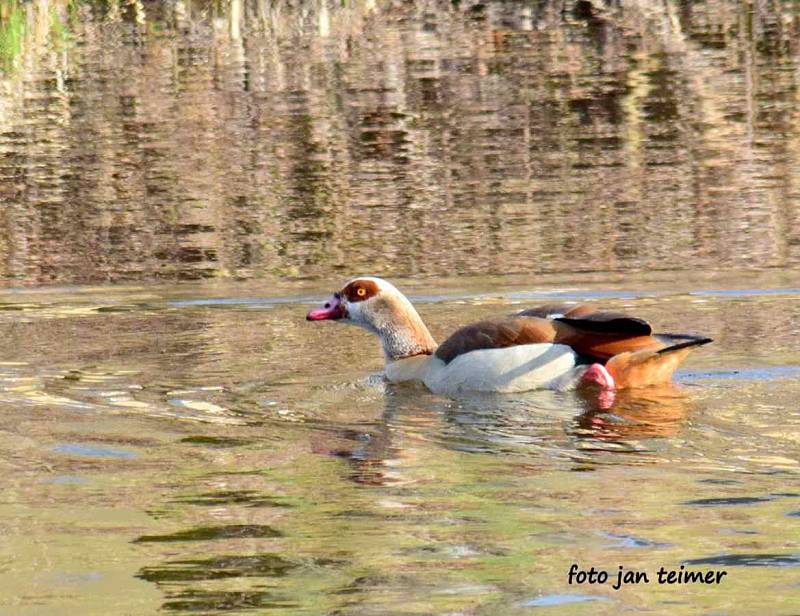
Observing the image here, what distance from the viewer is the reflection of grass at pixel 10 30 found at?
89.2 ft

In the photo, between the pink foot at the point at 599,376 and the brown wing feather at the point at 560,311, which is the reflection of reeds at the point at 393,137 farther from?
the pink foot at the point at 599,376

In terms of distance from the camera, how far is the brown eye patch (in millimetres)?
11570

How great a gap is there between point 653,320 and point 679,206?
14.1ft

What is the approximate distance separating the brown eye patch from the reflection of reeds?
7.22ft

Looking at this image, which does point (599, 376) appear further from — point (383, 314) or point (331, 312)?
point (331, 312)

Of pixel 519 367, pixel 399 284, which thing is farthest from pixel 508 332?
pixel 399 284

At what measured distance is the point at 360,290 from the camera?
38.0ft

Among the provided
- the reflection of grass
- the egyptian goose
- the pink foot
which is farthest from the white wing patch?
the reflection of grass

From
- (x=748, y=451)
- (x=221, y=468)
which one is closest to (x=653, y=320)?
(x=748, y=451)

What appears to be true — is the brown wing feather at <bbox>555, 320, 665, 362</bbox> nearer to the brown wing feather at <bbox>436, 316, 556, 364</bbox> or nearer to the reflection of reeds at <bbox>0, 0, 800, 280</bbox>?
the brown wing feather at <bbox>436, 316, 556, 364</bbox>

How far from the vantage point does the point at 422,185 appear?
57.3 feet

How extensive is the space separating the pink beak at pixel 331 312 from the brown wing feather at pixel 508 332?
1297 mm

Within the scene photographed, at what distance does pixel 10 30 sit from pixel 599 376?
64.2 ft

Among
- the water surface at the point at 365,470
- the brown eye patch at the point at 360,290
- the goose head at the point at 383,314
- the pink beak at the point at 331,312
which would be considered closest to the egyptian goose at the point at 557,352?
the water surface at the point at 365,470
